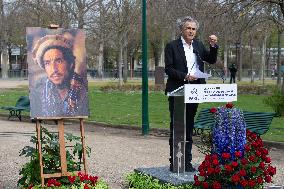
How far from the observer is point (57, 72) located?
253 inches

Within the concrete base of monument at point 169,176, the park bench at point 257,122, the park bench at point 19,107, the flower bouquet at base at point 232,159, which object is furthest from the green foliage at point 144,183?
the park bench at point 19,107

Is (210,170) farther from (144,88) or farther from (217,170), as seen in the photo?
(144,88)

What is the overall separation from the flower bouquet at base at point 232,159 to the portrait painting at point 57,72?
1.53 metres

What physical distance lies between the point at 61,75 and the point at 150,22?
4435 cm

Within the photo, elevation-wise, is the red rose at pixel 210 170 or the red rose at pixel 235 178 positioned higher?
the red rose at pixel 210 170

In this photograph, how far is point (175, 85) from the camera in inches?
280

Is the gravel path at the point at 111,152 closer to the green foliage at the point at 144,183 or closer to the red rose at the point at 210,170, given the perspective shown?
the green foliage at the point at 144,183

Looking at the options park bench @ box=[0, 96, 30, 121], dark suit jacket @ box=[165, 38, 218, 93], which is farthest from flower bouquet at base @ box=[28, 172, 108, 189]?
park bench @ box=[0, 96, 30, 121]

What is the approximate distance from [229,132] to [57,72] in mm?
2043

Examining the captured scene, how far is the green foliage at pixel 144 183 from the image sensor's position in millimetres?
6730

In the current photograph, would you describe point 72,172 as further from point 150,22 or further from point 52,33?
point 150,22

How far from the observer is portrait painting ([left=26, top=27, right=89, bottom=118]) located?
6312 millimetres

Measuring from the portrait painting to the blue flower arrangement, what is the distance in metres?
1.53

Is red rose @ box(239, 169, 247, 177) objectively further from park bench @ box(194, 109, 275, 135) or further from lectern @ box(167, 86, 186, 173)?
park bench @ box(194, 109, 275, 135)
